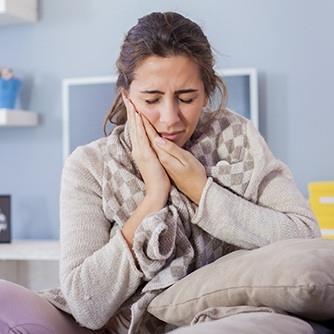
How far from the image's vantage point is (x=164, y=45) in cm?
173

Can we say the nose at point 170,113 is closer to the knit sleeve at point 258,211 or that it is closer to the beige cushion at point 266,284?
the knit sleeve at point 258,211

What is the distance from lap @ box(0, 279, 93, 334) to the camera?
1.47m

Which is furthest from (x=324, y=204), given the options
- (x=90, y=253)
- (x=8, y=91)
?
(x=90, y=253)

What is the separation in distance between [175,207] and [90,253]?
7.9 inches

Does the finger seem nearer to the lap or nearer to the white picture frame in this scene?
the lap

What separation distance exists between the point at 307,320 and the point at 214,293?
185 mm

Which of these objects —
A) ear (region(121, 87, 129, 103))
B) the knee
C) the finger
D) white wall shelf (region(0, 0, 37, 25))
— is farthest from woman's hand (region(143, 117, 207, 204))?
white wall shelf (region(0, 0, 37, 25))

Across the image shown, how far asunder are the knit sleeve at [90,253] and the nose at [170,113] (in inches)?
7.2

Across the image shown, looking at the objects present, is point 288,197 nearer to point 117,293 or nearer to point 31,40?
point 117,293

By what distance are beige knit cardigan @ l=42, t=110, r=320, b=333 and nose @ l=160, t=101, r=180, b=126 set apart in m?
0.12

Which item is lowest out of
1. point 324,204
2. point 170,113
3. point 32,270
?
point 32,270

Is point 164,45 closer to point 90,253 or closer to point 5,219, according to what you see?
point 90,253

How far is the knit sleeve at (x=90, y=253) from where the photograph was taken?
160 cm

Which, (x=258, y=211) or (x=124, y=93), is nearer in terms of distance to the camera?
(x=258, y=211)
